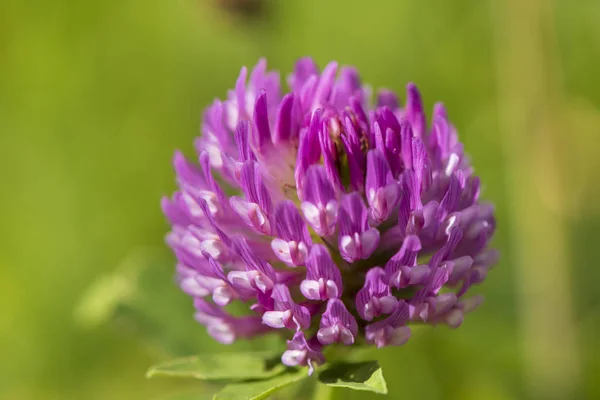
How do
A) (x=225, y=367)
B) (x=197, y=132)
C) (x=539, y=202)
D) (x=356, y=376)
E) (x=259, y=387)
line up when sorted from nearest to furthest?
(x=356, y=376) → (x=259, y=387) → (x=225, y=367) → (x=539, y=202) → (x=197, y=132)

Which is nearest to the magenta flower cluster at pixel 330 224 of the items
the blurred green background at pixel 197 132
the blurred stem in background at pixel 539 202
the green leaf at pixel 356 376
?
the green leaf at pixel 356 376

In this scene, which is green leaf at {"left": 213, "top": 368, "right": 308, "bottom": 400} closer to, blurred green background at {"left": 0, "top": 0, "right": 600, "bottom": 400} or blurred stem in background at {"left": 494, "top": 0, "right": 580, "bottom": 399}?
blurred green background at {"left": 0, "top": 0, "right": 600, "bottom": 400}

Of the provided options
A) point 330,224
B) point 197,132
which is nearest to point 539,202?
point 330,224

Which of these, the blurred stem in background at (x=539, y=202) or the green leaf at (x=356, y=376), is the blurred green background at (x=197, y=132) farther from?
the green leaf at (x=356, y=376)

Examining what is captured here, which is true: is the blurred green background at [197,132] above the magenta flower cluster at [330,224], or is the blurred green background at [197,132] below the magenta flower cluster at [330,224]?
above

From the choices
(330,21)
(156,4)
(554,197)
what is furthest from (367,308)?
(156,4)

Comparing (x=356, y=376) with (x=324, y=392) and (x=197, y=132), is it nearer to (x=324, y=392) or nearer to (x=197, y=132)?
(x=324, y=392)

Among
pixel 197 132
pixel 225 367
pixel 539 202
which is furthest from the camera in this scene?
pixel 197 132
